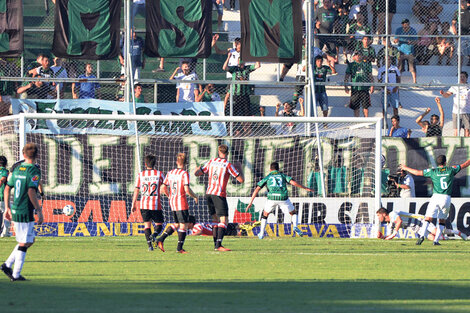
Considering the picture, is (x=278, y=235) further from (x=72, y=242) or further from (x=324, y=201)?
(x=72, y=242)

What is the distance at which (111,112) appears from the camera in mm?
24219

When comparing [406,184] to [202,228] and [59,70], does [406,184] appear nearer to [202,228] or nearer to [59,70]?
[202,228]

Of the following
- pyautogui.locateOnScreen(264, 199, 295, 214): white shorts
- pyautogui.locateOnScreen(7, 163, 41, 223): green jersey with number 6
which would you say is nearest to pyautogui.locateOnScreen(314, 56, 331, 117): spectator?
pyautogui.locateOnScreen(264, 199, 295, 214): white shorts

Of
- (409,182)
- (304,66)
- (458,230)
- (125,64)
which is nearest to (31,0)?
(125,64)

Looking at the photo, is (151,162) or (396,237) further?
(396,237)

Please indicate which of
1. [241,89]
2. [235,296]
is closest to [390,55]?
[241,89]

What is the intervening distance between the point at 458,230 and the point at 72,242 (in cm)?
961

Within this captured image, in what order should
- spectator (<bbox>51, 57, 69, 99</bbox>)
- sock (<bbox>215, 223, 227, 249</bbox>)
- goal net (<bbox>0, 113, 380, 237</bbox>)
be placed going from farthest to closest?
spectator (<bbox>51, 57, 69, 99</bbox>)
goal net (<bbox>0, 113, 380, 237</bbox>)
sock (<bbox>215, 223, 227, 249</bbox>)

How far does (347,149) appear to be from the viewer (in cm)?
2486

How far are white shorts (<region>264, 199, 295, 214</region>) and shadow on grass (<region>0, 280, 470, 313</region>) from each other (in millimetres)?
9716

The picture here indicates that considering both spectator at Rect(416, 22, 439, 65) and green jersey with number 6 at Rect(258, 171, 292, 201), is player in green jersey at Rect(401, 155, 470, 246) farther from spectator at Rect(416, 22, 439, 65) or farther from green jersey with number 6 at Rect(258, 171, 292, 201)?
spectator at Rect(416, 22, 439, 65)

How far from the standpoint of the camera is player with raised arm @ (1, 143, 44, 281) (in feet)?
39.0

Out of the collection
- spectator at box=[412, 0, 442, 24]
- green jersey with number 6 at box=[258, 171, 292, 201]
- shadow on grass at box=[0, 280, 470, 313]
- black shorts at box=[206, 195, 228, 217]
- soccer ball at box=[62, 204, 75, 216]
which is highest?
spectator at box=[412, 0, 442, 24]

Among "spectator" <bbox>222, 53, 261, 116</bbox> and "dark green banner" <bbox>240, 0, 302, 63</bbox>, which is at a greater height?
"dark green banner" <bbox>240, 0, 302, 63</bbox>
